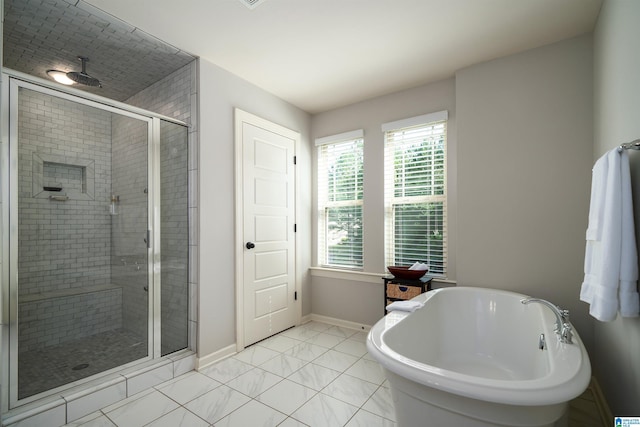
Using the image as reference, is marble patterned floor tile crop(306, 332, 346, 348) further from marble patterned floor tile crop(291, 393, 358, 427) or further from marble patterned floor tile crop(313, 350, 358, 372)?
marble patterned floor tile crop(291, 393, 358, 427)

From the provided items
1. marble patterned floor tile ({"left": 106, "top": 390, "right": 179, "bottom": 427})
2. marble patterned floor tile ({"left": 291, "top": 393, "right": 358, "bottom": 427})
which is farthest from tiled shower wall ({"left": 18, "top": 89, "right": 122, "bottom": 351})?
marble patterned floor tile ({"left": 291, "top": 393, "right": 358, "bottom": 427})

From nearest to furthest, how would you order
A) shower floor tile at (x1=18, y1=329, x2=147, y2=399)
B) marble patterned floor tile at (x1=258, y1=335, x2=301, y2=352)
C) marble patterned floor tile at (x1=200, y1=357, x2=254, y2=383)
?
shower floor tile at (x1=18, y1=329, x2=147, y2=399) → marble patterned floor tile at (x1=200, y1=357, x2=254, y2=383) → marble patterned floor tile at (x1=258, y1=335, x2=301, y2=352)

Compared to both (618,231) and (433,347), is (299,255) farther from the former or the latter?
(618,231)

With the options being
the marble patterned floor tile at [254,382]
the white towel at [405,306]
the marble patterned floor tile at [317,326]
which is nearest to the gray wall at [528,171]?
the white towel at [405,306]

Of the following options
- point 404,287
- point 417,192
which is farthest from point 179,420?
point 417,192

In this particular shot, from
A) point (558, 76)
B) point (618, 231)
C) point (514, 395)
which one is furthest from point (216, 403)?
point (558, 76)

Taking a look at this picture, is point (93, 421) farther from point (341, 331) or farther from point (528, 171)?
point (528, 171)

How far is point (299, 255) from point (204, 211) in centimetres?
140

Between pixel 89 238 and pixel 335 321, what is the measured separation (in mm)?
2649

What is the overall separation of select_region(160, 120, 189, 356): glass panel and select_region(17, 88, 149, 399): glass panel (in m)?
0.15

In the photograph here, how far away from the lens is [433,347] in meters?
2.29

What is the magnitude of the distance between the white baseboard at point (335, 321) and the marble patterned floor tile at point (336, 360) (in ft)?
2.24

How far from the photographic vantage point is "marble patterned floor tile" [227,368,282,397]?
2209 mm

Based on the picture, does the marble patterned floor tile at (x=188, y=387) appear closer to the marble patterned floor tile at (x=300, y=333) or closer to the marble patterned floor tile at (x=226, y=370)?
the marble patterned floor tile at (x=226, y=370)
